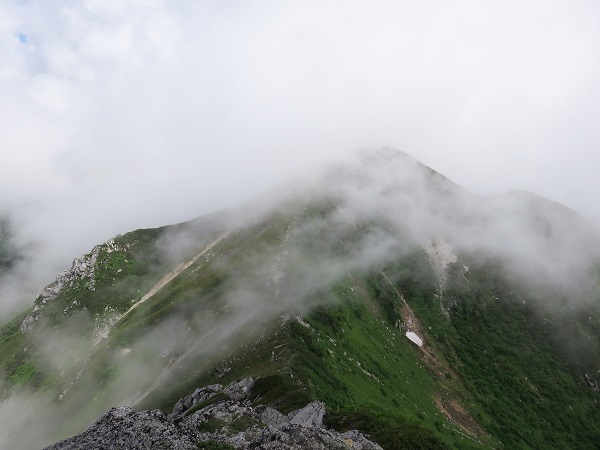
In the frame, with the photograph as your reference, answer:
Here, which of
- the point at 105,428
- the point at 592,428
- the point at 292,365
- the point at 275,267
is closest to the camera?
the point at 105,428

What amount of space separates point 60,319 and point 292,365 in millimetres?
132160

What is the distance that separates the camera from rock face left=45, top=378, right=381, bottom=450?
5175cm

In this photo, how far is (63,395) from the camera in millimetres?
140375

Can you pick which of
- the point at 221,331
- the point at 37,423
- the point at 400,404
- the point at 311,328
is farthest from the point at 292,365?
the point at 37,423

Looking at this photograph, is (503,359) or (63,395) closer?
(63,395)

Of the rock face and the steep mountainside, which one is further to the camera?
the steep mountainside

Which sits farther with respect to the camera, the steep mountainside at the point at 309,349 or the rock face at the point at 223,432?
the steep mountainside at the point at 309,349

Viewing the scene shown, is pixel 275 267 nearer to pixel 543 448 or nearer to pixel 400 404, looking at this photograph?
pixel 400 404

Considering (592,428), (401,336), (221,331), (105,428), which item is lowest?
(592,428)

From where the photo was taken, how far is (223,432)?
60094 mm

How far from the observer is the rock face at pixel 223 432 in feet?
170

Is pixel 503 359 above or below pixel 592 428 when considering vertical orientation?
above

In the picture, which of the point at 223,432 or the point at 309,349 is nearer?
the point at 223,432

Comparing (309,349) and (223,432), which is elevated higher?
(223,432)
